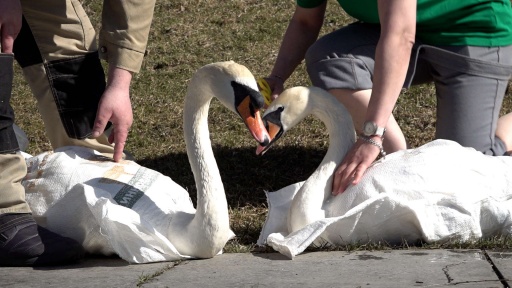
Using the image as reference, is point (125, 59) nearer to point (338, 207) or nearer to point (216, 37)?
point (338, 207)

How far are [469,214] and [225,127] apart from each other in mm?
2622

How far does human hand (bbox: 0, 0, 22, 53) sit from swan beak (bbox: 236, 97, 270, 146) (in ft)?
3.22

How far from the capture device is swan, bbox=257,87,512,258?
148 inches

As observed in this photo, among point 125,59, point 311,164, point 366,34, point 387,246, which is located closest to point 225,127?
point 311,164

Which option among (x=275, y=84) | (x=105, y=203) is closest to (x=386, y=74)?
(x=275, y=84)

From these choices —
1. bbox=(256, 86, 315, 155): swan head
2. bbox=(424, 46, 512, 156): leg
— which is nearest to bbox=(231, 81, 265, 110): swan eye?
bbox=(256, 86, 315, 155): swan head

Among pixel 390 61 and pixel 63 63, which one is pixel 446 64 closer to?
pixel 390 61

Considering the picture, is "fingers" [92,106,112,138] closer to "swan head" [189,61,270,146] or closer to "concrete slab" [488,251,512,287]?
"swan head" [189,61,270,146]

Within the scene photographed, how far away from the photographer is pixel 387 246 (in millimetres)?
3826

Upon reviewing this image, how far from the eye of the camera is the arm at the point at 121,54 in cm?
397

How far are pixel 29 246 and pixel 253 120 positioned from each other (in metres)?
1.01

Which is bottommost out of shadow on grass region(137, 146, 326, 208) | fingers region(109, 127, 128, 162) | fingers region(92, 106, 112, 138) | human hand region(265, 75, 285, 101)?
shadow on grass region(137, 146, 326, 208)

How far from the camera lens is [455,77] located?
4723 mm

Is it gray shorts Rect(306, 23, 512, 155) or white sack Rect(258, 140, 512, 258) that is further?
gray shorts Rect(306, 23, 512, 155)
